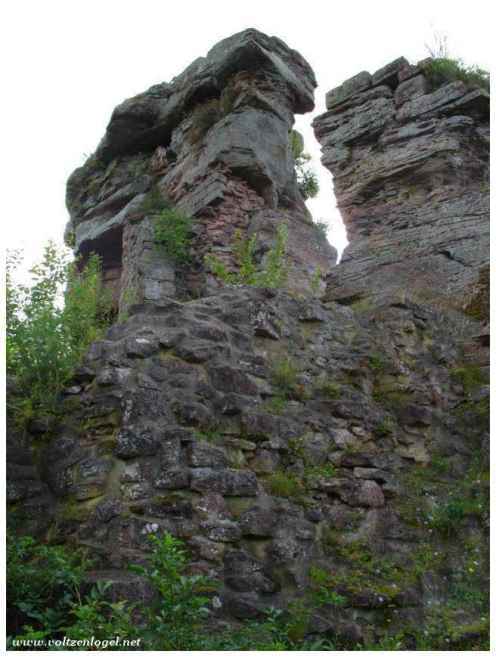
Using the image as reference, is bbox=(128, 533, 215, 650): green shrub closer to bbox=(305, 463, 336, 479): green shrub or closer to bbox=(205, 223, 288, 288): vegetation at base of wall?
bbox=(305, 463, 336, 479): green shrub

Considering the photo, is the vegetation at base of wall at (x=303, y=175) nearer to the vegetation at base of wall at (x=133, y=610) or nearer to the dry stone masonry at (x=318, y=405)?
the dry stone masonry at (x=318, y=405)

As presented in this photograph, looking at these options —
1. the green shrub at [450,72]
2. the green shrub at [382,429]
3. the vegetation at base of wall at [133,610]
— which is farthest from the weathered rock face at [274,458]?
the green shrub at [450,72]

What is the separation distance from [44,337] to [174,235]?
536 centimetres

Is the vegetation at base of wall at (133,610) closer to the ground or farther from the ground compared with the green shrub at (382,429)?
closer to the ground

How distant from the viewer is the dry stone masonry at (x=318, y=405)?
14.2ft

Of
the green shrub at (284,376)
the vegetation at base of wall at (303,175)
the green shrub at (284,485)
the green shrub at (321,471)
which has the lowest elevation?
the green shrub at (284,485)

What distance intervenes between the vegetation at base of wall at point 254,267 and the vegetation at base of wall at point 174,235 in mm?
627

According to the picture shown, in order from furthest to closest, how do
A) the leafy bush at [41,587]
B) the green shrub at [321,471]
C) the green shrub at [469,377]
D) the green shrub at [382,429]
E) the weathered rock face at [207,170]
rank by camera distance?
the weathered rock face at [207,170] < the green shrub at [469,377] < the green shrub at [382,429] < the green shrub at [321,471] < the leafy bush at [41,587]

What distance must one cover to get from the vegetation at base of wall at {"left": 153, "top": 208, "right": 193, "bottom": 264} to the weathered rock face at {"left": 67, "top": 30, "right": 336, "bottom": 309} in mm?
126

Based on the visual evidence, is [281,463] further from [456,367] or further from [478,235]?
[478,235]

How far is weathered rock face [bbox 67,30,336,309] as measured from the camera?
33.4ft

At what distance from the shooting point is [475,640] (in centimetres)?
422

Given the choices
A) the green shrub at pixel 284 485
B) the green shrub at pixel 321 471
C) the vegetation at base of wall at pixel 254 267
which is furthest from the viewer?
the vegetation at base of wall at pixel 254 267

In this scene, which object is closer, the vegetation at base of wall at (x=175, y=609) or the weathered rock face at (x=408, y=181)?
Result: the vegetation at base of wall at (x=175, y=609)
